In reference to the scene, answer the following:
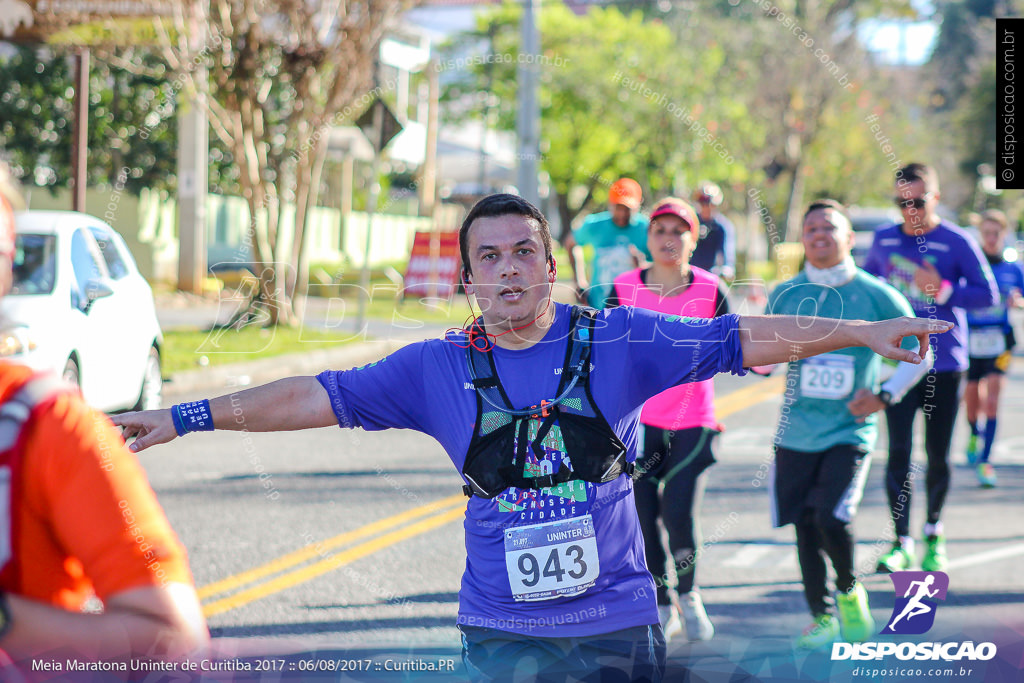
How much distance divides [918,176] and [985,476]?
3519 millimetres

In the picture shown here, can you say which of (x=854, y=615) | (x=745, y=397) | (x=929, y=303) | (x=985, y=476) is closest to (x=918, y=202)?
(x=929, y=303)

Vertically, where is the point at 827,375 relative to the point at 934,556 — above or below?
above

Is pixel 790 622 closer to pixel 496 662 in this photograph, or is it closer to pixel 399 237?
pixel 496 662

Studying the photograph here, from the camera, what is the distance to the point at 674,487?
543cm

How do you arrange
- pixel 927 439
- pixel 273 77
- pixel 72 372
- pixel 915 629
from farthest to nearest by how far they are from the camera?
1. pixel 273 77
2. pixel 72 372
3. pixel 927 439
4. pixel 915 629

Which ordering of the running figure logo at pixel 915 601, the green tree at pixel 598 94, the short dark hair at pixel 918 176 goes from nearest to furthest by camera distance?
the running figure logo at pixel 915 601 < the short dark hair at pixel 918 176 < the green tree at pixel 598 94

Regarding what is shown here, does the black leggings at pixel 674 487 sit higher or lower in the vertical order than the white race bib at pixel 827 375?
lower

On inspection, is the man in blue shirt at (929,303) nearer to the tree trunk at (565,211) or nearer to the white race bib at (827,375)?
the white race bib at (827,375)

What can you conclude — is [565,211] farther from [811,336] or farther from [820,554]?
[811,336]

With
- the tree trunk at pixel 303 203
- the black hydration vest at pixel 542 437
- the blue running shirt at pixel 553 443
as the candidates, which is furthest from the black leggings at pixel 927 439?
the tree trunk at pixel 303 203

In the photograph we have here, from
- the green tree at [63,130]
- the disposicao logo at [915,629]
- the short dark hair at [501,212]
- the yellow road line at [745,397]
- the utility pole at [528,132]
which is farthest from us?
the green tree at [63,130]

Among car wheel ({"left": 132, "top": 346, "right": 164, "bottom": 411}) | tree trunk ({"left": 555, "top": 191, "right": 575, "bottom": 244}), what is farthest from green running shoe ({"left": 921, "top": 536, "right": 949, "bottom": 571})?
tree trunk ({"left": 555, "top": 191, "right": 575, "bottom": 244})

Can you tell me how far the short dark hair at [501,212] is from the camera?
3.11 m

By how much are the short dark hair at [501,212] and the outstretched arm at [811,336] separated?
0.57m
